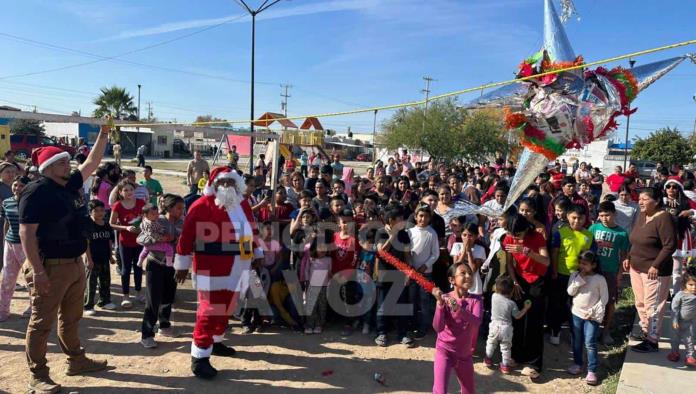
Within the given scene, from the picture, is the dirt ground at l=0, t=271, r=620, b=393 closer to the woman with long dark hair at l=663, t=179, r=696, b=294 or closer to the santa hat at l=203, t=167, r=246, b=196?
the santa hat at l=203, t=167, r=246, b=196

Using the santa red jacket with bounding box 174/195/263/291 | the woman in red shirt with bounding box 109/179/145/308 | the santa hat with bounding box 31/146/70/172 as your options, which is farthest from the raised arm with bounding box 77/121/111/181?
the woman in red shirt with bounding box 109/179/145/308

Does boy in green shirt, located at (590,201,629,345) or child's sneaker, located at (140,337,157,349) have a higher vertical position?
boy in green shirt, located at (590,201,629,345)

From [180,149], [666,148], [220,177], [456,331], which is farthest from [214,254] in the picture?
[180,149]

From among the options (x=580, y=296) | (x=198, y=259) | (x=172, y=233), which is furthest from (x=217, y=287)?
(x=580, y=296)

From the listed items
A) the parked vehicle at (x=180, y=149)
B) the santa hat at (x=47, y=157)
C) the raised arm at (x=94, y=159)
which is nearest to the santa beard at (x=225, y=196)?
the raised arm at (x=94, y=159)

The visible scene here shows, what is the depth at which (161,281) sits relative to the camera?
14.8 feet

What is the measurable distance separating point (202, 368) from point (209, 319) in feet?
1.32

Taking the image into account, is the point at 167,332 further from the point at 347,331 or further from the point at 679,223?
the point at 679,223

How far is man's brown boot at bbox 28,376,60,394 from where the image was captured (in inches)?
136

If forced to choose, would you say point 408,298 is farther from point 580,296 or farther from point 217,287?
point 217,287

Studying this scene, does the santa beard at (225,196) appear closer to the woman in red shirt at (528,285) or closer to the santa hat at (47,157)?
the santa hat at (47,157)

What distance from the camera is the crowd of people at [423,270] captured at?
3973mm

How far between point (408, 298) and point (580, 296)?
160 cm

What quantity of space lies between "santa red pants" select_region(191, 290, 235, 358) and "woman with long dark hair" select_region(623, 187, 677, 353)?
12.7 ft
